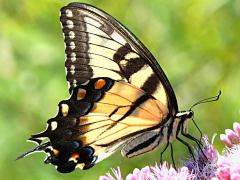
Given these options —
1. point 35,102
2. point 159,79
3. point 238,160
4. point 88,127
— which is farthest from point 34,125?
point 238,160

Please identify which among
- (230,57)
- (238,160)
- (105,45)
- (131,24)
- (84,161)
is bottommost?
(238,160)

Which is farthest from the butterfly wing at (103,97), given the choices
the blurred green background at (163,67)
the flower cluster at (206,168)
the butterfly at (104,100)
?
the blurred green background at (163,67)

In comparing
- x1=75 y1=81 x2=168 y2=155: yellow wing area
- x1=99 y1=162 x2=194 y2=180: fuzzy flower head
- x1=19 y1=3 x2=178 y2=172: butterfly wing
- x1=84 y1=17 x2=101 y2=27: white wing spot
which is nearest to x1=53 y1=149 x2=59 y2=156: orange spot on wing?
x1=19 y1=3 x2=178 y2=172: butterfly wing

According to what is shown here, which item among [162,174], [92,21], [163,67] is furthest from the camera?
[163,67]

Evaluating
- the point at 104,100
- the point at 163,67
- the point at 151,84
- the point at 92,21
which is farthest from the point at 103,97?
the point at 163,67

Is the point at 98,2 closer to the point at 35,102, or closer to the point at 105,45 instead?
the point at 35,102

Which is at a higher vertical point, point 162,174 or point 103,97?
point 103,97

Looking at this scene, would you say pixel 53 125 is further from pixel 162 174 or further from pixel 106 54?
pixel 162 174

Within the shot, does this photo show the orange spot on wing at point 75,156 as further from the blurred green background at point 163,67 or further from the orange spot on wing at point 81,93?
the blurred green background at point 163,67
